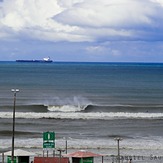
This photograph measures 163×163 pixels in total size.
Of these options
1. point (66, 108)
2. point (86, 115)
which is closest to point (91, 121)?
point (86, 115)

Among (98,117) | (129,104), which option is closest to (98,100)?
(129,104)

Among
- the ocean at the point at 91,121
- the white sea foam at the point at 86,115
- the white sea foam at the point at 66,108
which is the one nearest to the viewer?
the ocean at the point at 91,121

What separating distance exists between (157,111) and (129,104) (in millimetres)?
9499

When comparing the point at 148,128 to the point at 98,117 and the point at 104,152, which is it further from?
the point at 104,152

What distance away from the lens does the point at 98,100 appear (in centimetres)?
10025

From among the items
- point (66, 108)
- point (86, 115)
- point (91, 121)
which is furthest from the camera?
point (66, 108)

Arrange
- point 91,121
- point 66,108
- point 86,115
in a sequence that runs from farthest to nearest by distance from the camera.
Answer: point 66,108 < point 86,115 < point 91,121

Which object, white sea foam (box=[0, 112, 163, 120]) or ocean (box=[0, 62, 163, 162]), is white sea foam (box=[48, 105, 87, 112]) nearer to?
ocean (box=[0, 62, 163, 162])

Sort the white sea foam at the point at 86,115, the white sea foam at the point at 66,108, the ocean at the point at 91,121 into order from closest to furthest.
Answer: the ocean at the point at 91,121
the white sea foam at the point at 86,115
the white sea foam at the point at 66,108

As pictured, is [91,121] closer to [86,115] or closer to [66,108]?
[86,115]

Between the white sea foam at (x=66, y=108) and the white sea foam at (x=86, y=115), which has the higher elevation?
the white sea foam at (x=66, y=108)

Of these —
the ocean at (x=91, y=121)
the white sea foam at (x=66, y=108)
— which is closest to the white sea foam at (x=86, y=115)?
the ocean at (x=91, y=121)

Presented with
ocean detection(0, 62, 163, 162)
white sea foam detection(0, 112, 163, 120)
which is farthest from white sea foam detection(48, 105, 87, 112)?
white sea foam detection(0, 112, 163, 120)

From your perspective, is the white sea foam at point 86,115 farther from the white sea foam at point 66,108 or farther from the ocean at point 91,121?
the white sea foam at point 66,108
